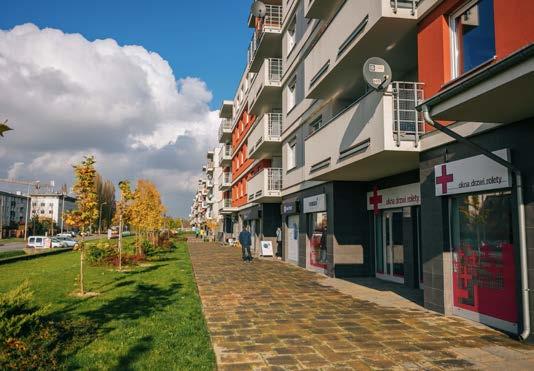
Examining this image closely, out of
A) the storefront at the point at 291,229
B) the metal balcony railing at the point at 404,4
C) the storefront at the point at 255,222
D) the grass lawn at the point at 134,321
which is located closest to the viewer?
the grass lawn at the point at 134,321

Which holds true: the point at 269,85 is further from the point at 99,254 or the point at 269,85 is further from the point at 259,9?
the point at 99,254

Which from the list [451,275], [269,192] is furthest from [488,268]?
[269,192]

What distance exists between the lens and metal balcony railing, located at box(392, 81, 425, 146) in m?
9.29

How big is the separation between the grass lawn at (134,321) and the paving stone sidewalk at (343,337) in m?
0.39

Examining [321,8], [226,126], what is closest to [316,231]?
[321,8]

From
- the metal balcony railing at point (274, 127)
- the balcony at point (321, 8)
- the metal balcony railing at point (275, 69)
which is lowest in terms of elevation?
the metal balcony railing at point (274, 127)

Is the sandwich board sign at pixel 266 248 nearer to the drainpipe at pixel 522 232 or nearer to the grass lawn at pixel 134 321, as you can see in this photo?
the grass lawn at pixel 134 321

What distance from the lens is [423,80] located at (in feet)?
30.8

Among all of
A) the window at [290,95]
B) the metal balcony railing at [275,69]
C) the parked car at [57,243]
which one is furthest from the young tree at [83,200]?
the parked car at [57,243]

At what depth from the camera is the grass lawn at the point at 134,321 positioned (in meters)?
5.88

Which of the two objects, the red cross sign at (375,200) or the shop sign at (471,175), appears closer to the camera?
the shop sign at (471,175)

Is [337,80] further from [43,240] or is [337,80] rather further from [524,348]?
[43,240]

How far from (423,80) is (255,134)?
17.7 m

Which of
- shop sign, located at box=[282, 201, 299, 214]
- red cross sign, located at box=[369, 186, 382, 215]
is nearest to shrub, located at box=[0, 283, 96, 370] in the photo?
red cross sign, located at box=[369, 186, 382, 215]
